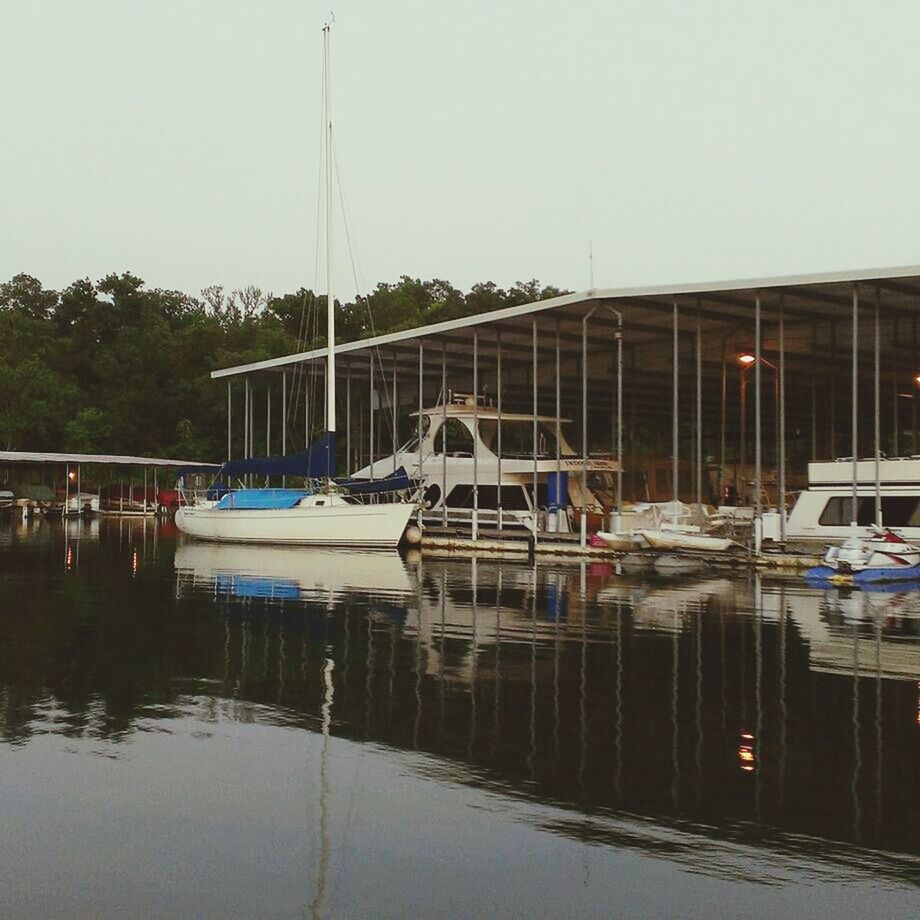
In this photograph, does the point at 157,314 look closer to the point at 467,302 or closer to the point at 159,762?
the point at 467,302

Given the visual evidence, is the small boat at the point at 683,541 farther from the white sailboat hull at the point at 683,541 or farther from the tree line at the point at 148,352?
the tree line at the point at 148,352

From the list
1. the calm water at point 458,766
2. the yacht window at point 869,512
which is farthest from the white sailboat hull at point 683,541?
the calm water at point 458,766

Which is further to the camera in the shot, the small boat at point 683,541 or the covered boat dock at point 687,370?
the covered boat dock at point 687,370

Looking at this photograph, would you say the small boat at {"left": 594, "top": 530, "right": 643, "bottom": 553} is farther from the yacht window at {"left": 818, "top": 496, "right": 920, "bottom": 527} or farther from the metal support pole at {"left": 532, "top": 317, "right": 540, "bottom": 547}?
the yacht window at {"left": 818, "top": 496, "right": 920, "bottom": 527}

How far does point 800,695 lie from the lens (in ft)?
35.3

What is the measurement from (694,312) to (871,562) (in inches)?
475

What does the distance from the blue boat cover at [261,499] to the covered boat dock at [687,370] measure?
221 centimetres

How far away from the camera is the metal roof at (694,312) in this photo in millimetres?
27172

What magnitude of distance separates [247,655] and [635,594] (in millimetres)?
9737

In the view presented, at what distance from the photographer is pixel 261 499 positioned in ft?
126

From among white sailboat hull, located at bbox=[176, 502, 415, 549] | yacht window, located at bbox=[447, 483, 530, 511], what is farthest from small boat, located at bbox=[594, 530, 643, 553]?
yacht window, located at bbox=[447, 483, 530, 511]

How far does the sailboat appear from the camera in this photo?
3441 cm

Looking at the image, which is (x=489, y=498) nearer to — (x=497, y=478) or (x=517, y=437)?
(x=497, y=478)

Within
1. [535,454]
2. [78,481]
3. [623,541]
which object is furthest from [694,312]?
[78,481]
